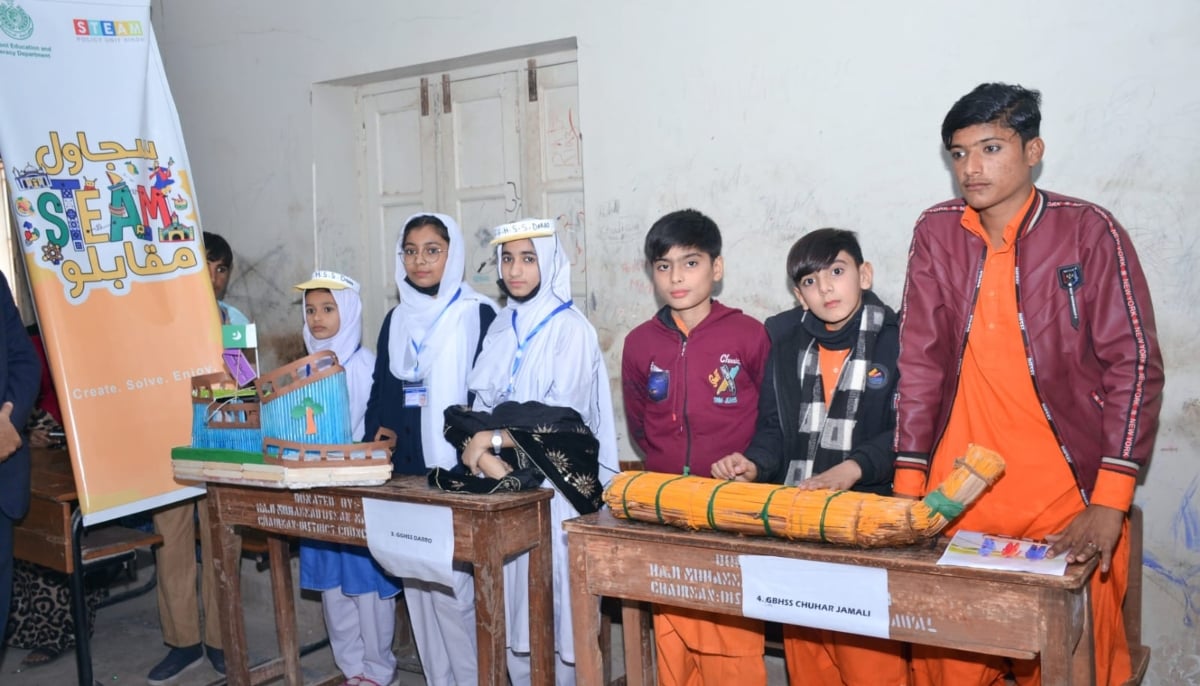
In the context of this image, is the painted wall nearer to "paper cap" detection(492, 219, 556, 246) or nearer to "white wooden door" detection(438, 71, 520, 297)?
"white wooden door" detection(438, 71, 520, 297)

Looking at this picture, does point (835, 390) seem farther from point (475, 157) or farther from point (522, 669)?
point (475, 157)

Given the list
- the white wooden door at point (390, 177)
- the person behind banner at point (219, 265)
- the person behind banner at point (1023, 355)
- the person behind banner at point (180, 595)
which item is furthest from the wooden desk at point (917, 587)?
the white wooden door at point (390, 177)

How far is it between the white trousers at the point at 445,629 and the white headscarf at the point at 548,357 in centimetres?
68

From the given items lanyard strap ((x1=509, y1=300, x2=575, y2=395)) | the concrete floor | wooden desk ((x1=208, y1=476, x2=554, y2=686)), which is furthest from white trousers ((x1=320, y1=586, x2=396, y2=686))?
lanyard strap ((x1=509, y1=300, x2=575, y2=395))

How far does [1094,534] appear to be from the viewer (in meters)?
2.25

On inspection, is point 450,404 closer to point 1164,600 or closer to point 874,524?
point 874,524

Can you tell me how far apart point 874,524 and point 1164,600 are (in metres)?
1.79

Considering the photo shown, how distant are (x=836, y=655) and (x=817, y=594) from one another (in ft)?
2.25

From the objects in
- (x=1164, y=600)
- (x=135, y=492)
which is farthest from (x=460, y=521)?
(x=1164, y=600)

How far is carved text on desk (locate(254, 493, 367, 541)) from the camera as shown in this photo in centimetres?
318

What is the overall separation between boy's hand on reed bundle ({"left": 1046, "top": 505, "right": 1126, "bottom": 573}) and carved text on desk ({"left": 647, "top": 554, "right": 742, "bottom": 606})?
0.71 metres

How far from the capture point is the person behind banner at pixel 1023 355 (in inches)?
93.0

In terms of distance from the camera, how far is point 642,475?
2.57 metres

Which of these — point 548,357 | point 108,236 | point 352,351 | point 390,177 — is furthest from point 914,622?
point 390,177
